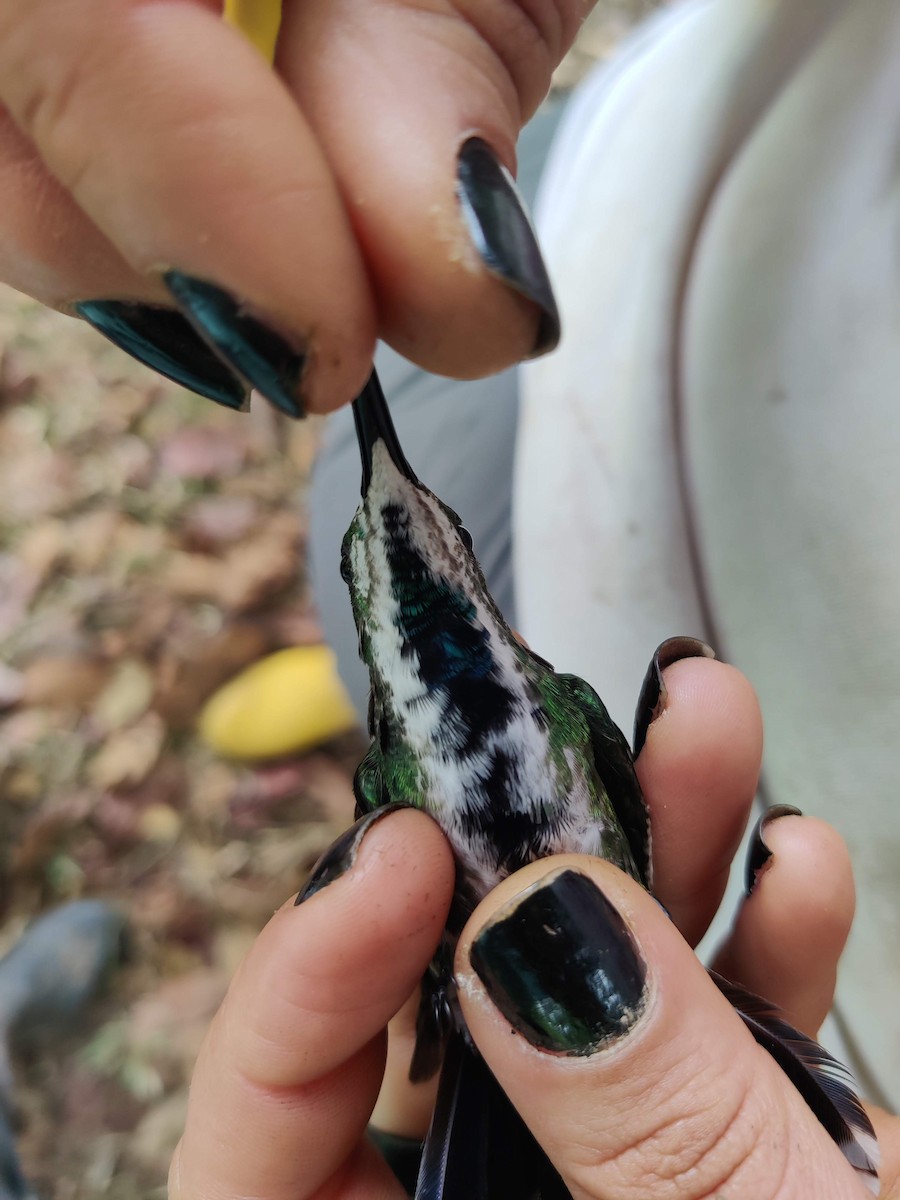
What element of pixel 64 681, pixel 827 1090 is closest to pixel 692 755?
pixel 827 1090

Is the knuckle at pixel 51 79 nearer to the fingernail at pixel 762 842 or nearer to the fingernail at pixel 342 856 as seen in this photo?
the fingernail at pixel 342 856

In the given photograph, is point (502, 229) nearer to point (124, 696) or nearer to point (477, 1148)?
point (477, 1148)

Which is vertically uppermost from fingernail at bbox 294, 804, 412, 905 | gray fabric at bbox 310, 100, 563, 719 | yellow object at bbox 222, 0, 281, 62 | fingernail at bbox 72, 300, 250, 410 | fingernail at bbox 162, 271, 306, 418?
yellow object at bbox 222, 0, 281, 62

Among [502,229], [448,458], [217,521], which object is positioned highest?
[502,229]

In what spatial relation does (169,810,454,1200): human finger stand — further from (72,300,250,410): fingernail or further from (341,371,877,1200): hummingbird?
(72,300,250,410): fingernail

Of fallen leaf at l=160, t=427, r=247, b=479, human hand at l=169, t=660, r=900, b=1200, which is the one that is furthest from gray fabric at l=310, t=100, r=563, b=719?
fallen leaf at l=160, t=427, r=247, b=479

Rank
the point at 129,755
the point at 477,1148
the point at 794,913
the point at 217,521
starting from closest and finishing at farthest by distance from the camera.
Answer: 1. the point at 477,1148
2. the point at 794,913
3. the point at 129,755
4. the point at 217,521

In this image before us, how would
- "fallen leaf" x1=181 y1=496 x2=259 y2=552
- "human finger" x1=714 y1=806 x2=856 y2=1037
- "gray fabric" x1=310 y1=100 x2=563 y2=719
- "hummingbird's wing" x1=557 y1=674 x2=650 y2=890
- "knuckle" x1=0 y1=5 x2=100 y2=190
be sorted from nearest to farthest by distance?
"knuckle" x1=0 y1=5 x2=100 y2=190, "hummingbird's wing" x1=557 y1=674 x2=650 y2=890, "human finger" x1=714 y1=806 x2=856 y2=1037, "gray fabric" x1=310 y1=100 x2=563 y2=719, "fallen leaf" x1=181 y1=496 x2=259 y2=552
